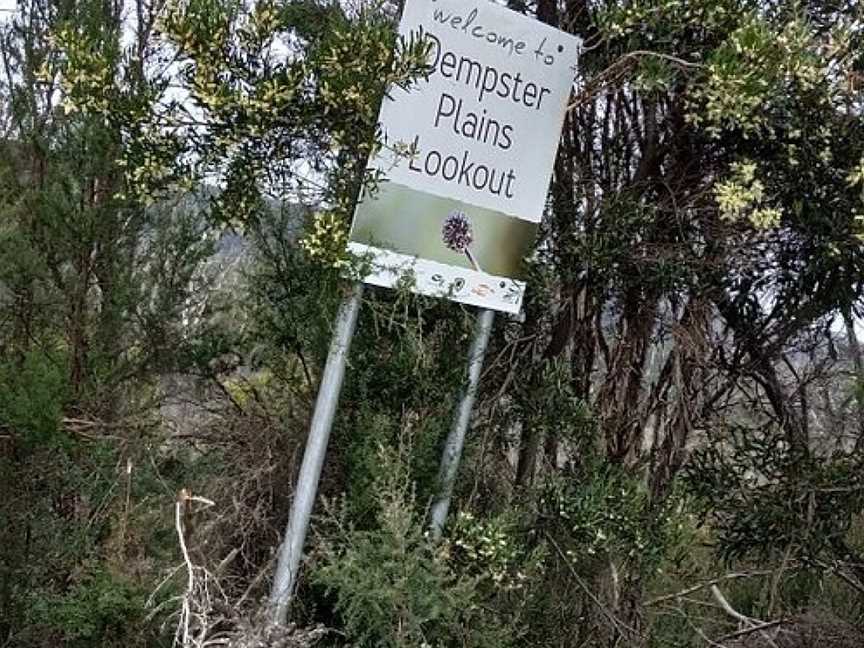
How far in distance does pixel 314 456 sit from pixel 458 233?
2.55 feet

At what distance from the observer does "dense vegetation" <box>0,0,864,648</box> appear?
272 cm

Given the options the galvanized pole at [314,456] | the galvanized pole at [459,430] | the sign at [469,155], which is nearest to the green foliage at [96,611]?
the galvanized pole at [314,456]

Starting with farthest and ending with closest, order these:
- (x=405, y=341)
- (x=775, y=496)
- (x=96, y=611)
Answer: (x=96, y=611), (x=775, y=496), (x=405, y=341)

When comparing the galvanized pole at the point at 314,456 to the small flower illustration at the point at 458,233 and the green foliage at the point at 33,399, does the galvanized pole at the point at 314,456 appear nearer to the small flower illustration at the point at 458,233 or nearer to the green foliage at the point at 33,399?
the small flower illustration at the point at 458,233

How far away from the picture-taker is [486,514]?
3.35m

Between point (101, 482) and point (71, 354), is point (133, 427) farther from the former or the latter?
point (71, 354)

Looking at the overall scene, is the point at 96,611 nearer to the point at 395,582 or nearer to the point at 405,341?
the point at 395,582

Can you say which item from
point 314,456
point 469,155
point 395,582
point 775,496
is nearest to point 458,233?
point 469,155

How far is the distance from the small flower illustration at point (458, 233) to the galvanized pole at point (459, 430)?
0.26m

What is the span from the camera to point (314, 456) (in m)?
2.74

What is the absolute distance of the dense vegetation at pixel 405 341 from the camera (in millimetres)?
2725

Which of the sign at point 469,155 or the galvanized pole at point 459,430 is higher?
the sign at point 469,155

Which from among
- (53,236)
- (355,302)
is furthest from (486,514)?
(53,236)

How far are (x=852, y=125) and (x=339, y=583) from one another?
216 cm
